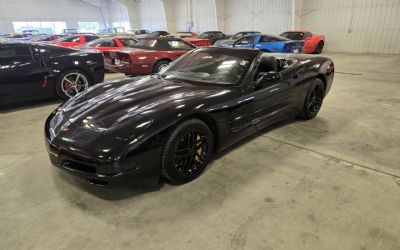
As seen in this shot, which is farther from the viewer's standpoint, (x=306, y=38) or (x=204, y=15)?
(x=204, y=15)

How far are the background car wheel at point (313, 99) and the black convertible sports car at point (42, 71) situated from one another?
4.14 m

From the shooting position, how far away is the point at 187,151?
8.39 feet

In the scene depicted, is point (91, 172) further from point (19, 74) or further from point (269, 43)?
point (269, 43)

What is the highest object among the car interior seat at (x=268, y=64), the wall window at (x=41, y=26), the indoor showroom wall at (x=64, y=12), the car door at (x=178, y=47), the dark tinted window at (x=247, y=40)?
the indoor showroom wall at (x=64, y=12)

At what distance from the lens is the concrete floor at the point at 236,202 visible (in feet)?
6.48

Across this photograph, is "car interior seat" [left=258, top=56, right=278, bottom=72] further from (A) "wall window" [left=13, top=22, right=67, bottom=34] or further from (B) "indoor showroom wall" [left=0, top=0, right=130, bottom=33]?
(A) "wall window" [left=13, top=22, right=67, bottom=34]

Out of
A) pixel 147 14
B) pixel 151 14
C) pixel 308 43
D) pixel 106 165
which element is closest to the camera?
pixel 106 165

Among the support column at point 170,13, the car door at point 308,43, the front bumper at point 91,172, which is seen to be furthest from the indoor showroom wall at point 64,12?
the front bumper at point 91,172

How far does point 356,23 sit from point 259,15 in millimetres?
6434

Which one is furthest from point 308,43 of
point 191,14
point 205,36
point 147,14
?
point 147,14

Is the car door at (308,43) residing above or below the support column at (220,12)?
below

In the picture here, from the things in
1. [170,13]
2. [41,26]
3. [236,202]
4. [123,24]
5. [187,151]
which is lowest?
[236,202]

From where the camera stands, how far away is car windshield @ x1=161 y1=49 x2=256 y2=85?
3.15m

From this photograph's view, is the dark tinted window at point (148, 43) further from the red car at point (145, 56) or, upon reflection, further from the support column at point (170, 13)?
the support column at point (170, 13)
